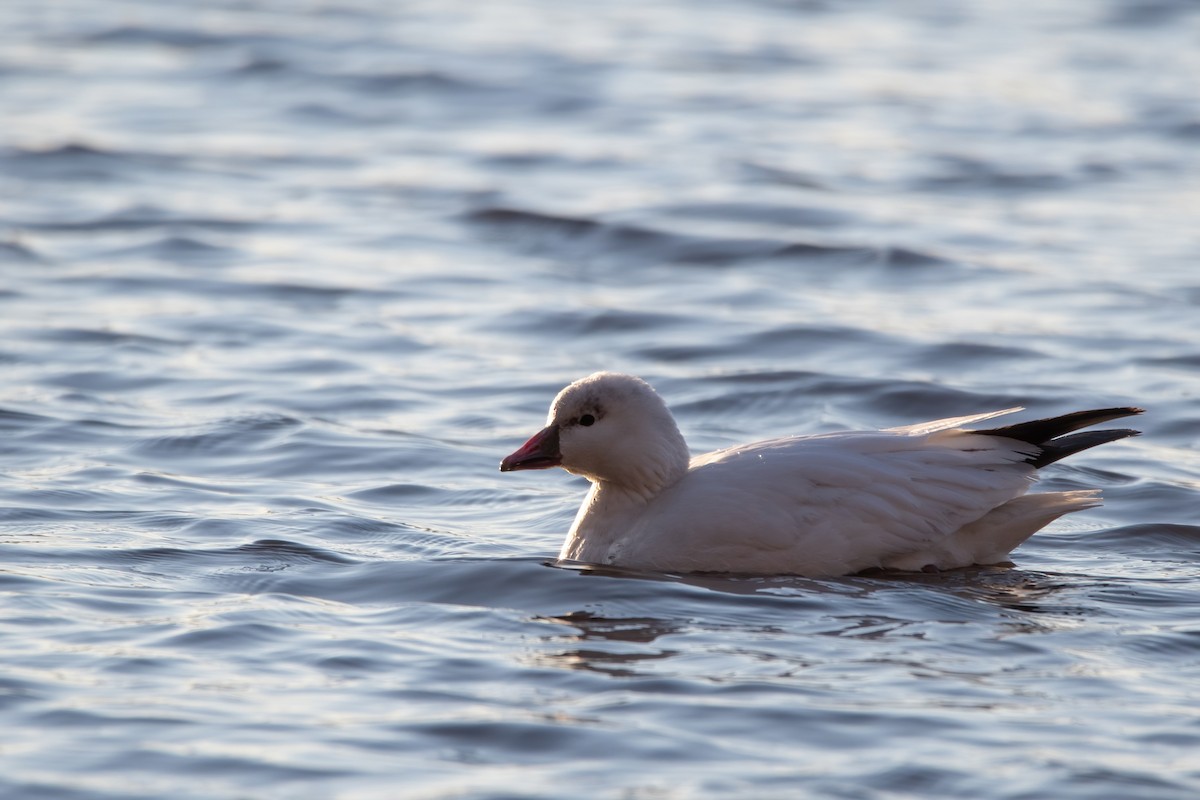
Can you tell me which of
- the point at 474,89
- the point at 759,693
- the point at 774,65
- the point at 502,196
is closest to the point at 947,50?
the point at 774,65

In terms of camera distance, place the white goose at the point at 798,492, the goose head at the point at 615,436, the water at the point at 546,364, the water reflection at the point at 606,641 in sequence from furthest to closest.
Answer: the goose head at the point at 615,436 → the white goose at the point at 798,492 → the water reflection at the point at 606,641 → the water at the point at 546,364

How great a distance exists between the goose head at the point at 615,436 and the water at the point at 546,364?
44cm

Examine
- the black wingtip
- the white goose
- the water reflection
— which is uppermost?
the black wingtip

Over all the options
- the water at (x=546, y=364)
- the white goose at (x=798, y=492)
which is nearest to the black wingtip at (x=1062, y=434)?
the white goose at (x=798, y=492)

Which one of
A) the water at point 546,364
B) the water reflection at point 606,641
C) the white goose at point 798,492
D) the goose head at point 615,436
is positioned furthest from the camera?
the goose head at point 615,436

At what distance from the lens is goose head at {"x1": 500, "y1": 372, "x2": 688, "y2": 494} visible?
23.7 ft

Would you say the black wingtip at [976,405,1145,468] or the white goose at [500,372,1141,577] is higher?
the black wingtip at [976,405,1145,468]

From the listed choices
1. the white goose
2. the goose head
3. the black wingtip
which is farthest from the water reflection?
the black wingtip

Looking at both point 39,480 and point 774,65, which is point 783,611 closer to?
point 39,480

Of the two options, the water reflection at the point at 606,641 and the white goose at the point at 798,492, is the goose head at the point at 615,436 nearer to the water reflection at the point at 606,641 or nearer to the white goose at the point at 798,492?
the white goose at the point at 798,492

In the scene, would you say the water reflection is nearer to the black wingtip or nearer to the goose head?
the goose head

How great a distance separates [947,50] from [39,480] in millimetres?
14166

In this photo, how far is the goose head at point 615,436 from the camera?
7.23m

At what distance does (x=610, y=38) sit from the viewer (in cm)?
2162
